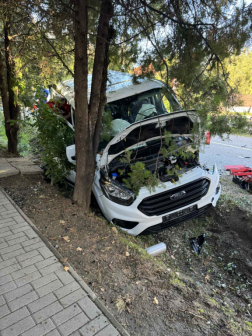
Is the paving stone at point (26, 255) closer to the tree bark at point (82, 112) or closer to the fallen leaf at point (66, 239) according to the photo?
the fallen leaf at point (66, 239)

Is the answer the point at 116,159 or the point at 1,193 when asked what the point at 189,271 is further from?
the point at 1,193

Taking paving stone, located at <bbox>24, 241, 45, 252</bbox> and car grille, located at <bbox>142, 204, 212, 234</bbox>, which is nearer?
paving stone, located at <bbox>24, 241, 45, 252</bbox>

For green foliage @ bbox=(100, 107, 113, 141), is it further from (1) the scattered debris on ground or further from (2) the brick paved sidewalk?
(1) the scattered debris on ground

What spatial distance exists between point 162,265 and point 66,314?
1.44 meters

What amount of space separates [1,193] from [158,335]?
3.68 metres

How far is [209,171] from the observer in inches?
169

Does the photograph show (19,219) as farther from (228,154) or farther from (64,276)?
(228,154)

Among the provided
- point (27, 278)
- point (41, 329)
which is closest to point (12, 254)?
point (27, 278)

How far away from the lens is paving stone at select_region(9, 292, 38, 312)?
7.34ft

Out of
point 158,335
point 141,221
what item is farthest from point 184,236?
point 158,335

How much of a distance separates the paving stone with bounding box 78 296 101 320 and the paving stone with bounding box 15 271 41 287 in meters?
0.62

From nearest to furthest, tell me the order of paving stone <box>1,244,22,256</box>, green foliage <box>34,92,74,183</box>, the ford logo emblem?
paving stone <box>1,244,22,256</box>
the ford logo emblem
green foliage <box>34,92,74,183</box>

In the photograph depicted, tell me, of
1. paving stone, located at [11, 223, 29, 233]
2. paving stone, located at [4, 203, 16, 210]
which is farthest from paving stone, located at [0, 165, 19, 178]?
paving stone, located at [11, 223, 29, 233]

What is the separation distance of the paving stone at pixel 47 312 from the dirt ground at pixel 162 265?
397 mm
